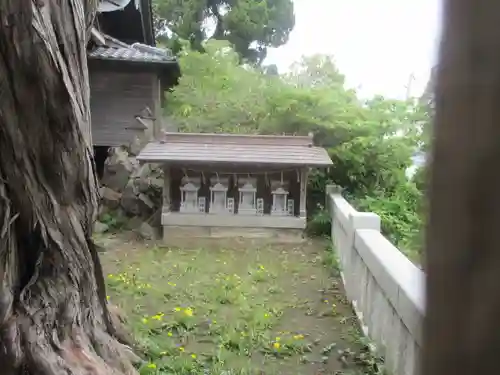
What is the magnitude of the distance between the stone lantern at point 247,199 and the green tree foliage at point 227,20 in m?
6.52

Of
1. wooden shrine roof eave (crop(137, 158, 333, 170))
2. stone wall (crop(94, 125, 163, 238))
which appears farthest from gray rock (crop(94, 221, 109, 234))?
wooden shrine roof eave (crop(137, 158, 333, 170))

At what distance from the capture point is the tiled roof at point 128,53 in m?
6.51

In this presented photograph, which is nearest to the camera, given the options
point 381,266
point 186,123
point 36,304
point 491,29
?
point 491,29

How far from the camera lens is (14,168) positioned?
2484mm

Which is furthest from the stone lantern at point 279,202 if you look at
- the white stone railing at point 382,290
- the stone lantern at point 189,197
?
the white stone railing at point 382,290

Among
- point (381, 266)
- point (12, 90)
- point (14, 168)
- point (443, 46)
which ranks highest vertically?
point (443, 46)

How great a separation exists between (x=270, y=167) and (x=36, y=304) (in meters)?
6.02

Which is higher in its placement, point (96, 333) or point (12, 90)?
point (12, 90)

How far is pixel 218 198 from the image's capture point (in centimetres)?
834

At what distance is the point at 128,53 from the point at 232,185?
2842mm

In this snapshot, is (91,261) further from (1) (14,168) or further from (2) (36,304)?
(1) (14,168)

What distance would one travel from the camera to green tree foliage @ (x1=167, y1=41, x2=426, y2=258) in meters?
8.68

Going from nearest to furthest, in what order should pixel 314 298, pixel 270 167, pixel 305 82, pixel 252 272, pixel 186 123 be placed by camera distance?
pixel 314 298, pixel 252 272, pixel 270 167, pixel 186 123, pixel 305 82

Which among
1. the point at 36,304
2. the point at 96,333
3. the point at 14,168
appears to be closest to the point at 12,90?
the point at 14,168
